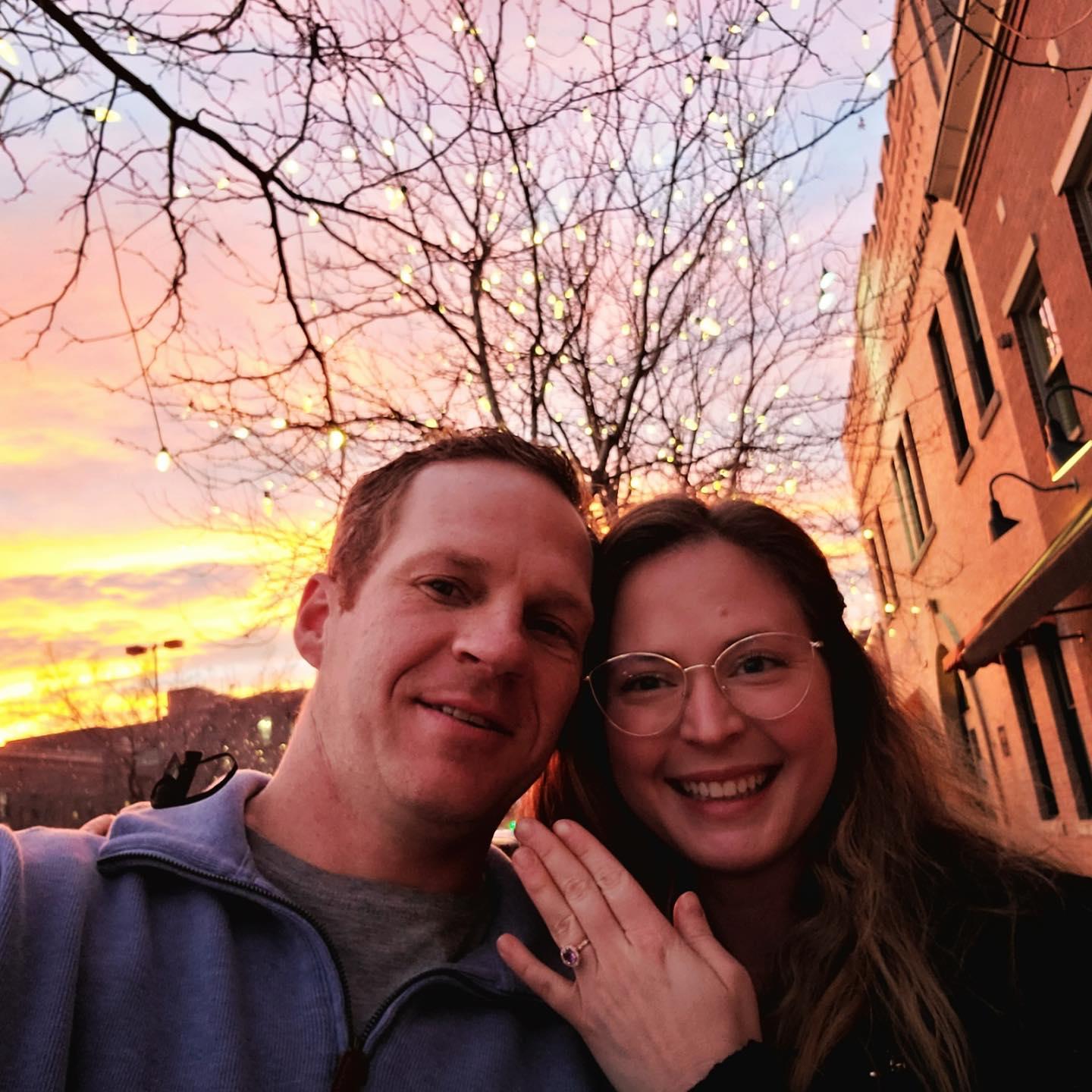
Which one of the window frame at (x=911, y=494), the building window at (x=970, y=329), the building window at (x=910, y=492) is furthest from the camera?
the building window at (x=910, y=492)

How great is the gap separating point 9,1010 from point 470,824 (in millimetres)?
908

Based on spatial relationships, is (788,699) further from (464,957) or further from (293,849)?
(293,849)

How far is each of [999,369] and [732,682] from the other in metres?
9.37

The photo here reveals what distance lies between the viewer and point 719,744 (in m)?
2.31

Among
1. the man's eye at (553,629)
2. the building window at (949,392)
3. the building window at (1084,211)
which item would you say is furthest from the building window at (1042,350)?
the man's eye at (553,629)

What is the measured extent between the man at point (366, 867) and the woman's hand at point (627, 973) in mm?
137

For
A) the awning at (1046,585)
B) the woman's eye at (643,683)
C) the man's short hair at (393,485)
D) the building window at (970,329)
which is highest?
the building window at (970,329)

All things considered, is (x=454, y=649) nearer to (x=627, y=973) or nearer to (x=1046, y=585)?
(x=627, y=973)

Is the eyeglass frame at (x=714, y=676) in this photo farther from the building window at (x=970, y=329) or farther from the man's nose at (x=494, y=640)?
the building window at (x=970, y=329)

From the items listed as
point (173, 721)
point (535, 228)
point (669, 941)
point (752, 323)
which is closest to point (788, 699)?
point (669, 941)

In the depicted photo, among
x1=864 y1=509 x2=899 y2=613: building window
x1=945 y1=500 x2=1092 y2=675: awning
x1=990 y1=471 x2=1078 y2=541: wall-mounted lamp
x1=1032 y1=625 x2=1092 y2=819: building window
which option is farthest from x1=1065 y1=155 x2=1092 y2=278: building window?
x1=864 y1=509 x2=899 y2=613: building window

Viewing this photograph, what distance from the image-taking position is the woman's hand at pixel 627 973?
68.0 inches

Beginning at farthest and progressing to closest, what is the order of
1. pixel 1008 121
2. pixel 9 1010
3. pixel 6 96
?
pixel 1008 121
pixel 6 96
pixel 9 1010

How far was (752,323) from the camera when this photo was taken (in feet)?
25.4
